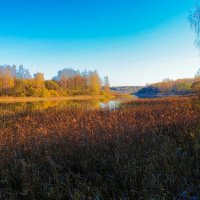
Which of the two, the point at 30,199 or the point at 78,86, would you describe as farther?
the point at 78,86

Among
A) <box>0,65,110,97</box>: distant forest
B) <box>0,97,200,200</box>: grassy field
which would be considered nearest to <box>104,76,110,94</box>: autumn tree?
<box>0,65,110,97</box>: distant forest

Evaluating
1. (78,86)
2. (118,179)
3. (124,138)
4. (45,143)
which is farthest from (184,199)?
(78,86)

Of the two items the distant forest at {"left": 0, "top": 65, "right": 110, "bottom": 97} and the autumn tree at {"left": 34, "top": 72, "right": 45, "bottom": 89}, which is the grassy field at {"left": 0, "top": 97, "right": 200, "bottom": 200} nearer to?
the distant forest at {"left": 0, "top": 65, "right": 110, "bottom": 97}

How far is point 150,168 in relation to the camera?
2.65 metres

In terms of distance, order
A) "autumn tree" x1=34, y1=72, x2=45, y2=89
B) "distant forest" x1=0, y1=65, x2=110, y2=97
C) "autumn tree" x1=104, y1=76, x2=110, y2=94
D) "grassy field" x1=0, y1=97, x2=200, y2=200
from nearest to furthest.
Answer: "grassy field" x1=0, y1=97, x2=200, y2=200, "distant forest" x1=0, y1=65, x2=110, y2=97, "autumn tree" x1=34, y1=72, x2=45, y2=89, "autumn tree" x1=104, y1=76, x2=110, y2=94

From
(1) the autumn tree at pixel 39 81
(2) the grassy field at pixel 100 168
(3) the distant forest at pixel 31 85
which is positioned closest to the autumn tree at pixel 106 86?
(3) the distant forest at pixel 31 85

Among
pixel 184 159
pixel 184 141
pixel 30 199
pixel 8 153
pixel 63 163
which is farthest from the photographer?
pixel 184 141

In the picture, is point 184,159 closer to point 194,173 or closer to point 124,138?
point 194,173

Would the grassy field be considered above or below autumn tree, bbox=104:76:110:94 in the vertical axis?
below

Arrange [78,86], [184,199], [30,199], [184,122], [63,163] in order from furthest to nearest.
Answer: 1. [78,86]
2. [184,122]
3. [63,163]
4. [30,199]
5. [184,199]

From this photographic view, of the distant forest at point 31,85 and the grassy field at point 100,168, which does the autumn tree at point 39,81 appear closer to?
the distant forest at point 31,85

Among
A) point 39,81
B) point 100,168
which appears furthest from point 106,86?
point 100,168

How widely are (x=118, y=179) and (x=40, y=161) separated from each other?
1.52m

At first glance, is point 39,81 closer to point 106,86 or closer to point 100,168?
point 106,86
